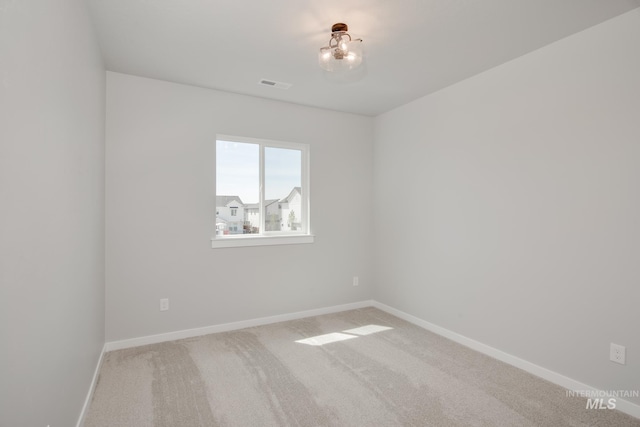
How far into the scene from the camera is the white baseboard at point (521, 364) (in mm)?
2164

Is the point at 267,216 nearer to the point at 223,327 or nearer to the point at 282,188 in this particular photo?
the point at 282,188

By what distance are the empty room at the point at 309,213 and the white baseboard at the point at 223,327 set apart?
3cm

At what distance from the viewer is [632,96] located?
214cm

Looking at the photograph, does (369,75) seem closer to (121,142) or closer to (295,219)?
(295,219)

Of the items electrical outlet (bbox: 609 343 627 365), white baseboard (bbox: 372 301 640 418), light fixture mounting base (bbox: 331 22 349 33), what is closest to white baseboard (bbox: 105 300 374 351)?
white baseboard (bbox: 372 301 640 418)

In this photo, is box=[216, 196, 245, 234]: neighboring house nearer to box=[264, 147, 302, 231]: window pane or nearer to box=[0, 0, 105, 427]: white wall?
box=[264, 147, 302, 231]: window pane

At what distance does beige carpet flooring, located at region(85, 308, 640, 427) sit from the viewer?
6.86 ft

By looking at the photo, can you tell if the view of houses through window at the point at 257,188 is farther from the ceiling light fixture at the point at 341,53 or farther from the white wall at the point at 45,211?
the ceiling light fixture at the point at 341,53

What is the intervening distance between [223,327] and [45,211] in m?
2.52

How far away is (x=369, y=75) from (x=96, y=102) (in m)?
2.28

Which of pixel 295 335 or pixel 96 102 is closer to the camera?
pixel 96 102

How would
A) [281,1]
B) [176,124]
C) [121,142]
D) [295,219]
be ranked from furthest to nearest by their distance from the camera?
[295,219]
[176,124]
[121,142]
[281,1]

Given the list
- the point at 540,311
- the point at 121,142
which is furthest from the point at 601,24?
the point at 121,142

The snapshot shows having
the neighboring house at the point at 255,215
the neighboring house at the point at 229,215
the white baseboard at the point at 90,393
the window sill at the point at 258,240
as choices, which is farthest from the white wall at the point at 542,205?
the white baseboard at the point at 90,393
